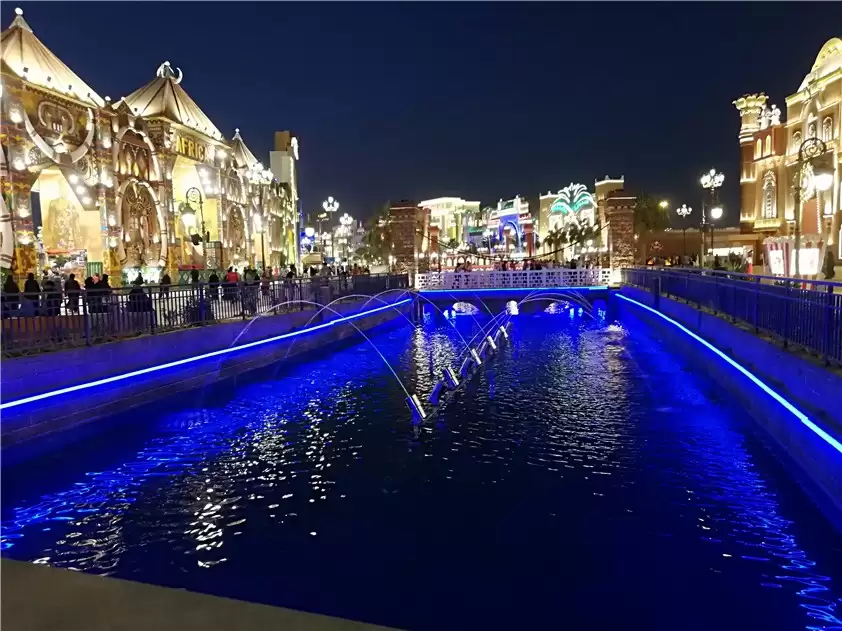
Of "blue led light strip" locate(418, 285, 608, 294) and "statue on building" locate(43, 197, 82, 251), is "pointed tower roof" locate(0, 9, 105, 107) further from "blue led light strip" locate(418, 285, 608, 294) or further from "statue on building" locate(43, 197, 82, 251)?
"blue led light strip" locate(418, 285, 608, 294)

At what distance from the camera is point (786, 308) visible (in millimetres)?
10812

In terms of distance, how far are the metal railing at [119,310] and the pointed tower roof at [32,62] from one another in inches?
535

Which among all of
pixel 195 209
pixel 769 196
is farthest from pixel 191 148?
pixel 769 196

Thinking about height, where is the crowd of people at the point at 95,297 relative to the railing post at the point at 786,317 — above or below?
above

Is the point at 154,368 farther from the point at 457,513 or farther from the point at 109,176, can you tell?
the point at 109,176

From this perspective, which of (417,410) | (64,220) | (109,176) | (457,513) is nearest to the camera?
(457,513)

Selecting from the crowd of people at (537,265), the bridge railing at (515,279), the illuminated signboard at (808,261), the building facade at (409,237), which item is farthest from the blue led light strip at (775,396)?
the crowd of people at (537,265)

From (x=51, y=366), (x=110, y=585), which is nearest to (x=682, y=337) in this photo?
(x=51, y=366)

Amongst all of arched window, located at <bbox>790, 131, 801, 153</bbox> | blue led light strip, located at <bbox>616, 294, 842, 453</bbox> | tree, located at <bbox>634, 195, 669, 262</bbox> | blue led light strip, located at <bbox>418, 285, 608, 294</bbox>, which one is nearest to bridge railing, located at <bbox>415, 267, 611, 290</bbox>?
blue led light strip, located at <bbox>418, 285, 608, 294</bbox>

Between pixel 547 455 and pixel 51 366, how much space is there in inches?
344

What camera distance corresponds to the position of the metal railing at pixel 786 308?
8766mm

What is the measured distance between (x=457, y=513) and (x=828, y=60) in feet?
191

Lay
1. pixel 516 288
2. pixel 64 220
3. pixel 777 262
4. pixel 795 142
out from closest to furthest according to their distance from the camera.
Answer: pixel 777 262 < pixel 64 220 < pixel 516 288 < pixel 795 142

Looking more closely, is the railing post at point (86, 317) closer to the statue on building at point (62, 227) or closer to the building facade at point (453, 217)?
the statue on building at point (62, 227)
